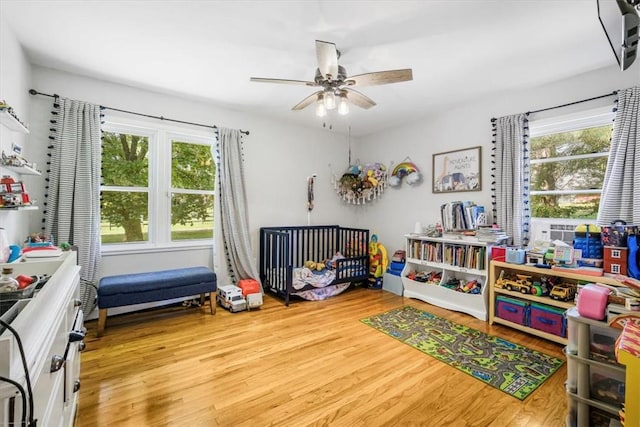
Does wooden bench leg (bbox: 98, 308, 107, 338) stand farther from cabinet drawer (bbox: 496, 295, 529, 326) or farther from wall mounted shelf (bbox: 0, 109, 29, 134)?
cabinet drawer (bbox: 496, 295, 529, 326)

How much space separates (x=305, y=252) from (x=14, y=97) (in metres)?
3.30

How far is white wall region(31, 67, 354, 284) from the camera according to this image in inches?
107

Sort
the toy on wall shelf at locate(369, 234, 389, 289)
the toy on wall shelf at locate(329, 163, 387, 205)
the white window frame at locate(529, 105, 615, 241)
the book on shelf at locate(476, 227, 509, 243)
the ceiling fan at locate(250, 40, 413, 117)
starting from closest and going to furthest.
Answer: the ceiling fan at locate(250, 40, 413, 117)
the white window frame at locate(529, 105, 615, 241)
the book on shelf at locate(476, 227, 509, 243)
the toy on wall shelf at locate(369, 234, 389, 289)
the toy on wall shelf at locate(329, 163, 387, 205)

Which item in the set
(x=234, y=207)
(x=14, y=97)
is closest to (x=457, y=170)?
(x=234, y=207)

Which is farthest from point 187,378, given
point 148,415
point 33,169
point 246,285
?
point 33,169

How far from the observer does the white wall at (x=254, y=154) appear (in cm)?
271

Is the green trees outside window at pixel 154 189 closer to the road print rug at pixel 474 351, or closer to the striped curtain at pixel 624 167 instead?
the road print rug at pixel 474 351

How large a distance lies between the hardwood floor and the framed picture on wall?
1625mm

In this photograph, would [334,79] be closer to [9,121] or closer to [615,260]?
[9,121]

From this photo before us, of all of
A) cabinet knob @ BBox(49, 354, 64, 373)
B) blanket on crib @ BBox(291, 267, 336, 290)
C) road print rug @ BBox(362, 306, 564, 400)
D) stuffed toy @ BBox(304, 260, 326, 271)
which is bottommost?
road print rug @ BBox(362, 306, 564, 400)

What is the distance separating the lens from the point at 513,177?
9.88ft

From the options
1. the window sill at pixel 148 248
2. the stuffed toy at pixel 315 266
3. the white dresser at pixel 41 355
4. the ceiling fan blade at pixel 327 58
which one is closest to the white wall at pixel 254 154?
the window sill at pixel 148 248

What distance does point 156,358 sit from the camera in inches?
86.1

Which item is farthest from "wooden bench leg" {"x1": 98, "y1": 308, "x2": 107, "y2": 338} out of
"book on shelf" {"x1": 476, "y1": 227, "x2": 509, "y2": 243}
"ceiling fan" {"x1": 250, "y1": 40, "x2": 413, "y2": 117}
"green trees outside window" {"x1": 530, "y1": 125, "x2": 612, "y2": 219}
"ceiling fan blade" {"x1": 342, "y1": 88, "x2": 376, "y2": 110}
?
"green trees outside window" {"x1": 530, "y1": 125, "x2": 612, "y2": 219}
